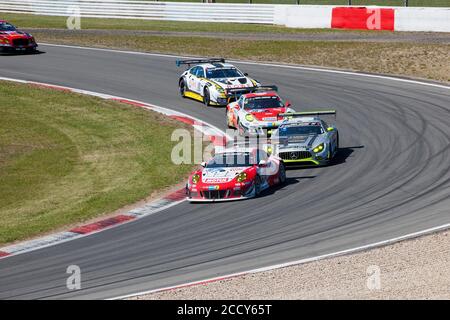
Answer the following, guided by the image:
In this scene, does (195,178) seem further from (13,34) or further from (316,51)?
(13,34)

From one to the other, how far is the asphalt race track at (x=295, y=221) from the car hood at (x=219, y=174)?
25.3 inches

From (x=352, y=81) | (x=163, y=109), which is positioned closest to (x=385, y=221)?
(x=163, y=109)

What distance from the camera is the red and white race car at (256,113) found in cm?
3083

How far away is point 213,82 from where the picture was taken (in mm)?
36219

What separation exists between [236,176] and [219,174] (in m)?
0.51

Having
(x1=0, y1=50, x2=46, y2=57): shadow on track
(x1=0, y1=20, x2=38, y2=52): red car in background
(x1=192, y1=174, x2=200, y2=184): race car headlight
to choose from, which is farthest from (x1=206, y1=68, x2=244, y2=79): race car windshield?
(x1=0, y1=50, x2=46, y2=57): shadow on track

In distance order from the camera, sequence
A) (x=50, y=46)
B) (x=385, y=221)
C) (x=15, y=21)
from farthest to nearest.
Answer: (x=15, y=21) < (x=50, y=46) < (x=385, y=221)

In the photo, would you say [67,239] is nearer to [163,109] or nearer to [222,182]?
[222,182]

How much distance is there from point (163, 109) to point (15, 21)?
2699cm

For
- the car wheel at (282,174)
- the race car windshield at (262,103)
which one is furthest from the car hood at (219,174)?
the race car windshield at (262,103)

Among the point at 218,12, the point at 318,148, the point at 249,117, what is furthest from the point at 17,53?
the point at 318,148

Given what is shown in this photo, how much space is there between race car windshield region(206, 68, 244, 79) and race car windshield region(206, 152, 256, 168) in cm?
1148

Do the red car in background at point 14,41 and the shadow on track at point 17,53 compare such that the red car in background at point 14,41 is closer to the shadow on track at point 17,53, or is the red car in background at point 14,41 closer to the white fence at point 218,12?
the shadow on track at point 17,53

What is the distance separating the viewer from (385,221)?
848 inches
